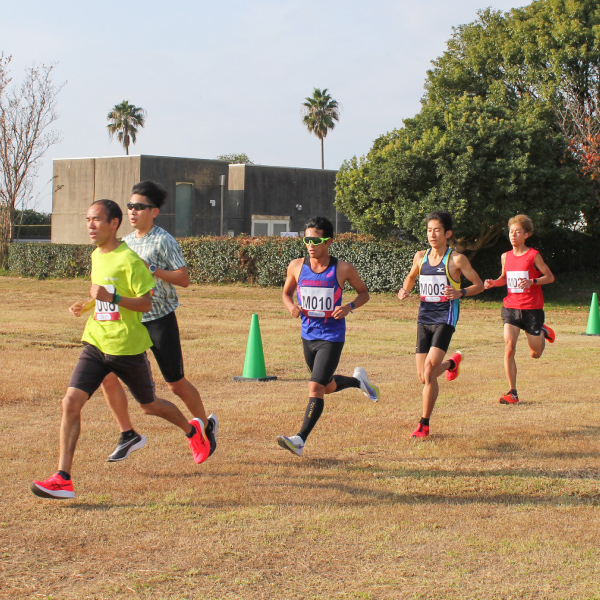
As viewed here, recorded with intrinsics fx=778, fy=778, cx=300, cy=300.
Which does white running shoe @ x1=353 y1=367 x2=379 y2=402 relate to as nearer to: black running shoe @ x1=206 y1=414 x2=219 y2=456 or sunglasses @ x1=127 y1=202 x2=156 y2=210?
black running shoe @ x1=206 y1=414 x2=219 y2=456

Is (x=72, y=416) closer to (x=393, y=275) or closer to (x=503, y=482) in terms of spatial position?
(x=503, y=482)

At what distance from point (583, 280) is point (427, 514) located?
26.1 m

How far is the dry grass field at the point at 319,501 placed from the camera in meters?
4.02

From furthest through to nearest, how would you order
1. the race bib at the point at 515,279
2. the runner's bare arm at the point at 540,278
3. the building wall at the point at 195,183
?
1. the building wall at the point at 195,183
2. the race bib at the point at 515,279
3. the runner's bare arm at the point at 540,278

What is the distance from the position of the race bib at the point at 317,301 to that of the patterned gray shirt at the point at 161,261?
1090 mm

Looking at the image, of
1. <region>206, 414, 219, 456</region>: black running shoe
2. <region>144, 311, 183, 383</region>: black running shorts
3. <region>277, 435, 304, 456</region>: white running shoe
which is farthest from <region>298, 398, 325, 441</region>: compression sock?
<region>144, 311, 183, 383</region>: black running shorts

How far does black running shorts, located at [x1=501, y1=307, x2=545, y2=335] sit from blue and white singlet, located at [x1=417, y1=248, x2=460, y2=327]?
1.94m

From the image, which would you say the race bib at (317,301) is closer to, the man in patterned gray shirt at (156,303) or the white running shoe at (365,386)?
the man in patterned gray shirt at (156,303)

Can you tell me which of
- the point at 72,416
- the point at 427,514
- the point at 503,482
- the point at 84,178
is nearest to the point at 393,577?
the point at 427,514

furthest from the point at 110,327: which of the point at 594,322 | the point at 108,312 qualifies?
the point at 594,322

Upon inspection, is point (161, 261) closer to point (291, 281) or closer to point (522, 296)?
point (291, 281)

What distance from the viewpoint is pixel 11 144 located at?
123 feet

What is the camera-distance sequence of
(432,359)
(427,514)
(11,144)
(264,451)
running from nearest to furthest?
(427,514), (264,451), (432,359), (11,144)

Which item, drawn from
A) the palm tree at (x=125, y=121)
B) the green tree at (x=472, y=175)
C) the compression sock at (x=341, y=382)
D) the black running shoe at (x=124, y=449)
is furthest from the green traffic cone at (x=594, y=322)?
the palm tree at (x=125, y=121)
